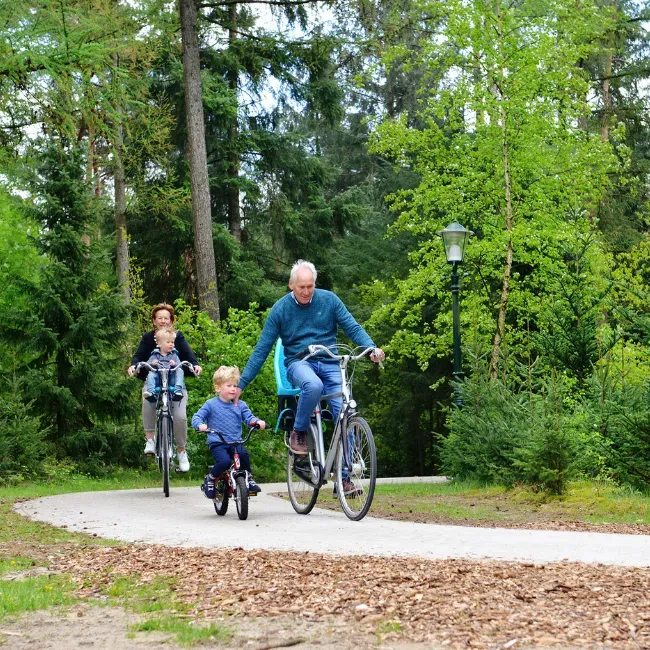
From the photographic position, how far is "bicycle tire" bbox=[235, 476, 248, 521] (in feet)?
28.5

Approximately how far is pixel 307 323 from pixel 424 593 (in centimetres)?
426

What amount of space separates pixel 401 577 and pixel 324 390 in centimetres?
356

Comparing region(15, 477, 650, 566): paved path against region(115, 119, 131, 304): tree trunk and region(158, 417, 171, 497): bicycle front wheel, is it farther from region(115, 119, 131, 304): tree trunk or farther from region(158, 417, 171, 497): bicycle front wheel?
region(115, 119, 131, 304): tree trunk

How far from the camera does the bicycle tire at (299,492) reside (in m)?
9.05

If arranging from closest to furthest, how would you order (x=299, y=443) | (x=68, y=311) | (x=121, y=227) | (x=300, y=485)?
(x=299, y=443), (x=300, y=485), (x=68, y=311), (x=121, y=227)

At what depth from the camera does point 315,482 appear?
863 cm

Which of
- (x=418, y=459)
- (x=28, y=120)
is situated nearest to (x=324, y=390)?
(x=28, y=120)

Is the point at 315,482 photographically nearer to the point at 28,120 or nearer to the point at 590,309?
the point at 590,309

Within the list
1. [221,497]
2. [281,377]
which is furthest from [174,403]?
[281,377]

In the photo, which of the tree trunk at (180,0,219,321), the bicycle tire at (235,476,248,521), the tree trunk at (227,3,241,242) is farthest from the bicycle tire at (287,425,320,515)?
the tree trunk at (227,3,241,242)

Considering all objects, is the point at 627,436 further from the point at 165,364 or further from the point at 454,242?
the point at 454,242

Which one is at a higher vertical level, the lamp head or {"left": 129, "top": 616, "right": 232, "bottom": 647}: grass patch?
the lamp head

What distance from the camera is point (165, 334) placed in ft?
36.7

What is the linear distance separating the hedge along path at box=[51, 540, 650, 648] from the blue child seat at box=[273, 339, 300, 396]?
98.7 inches
